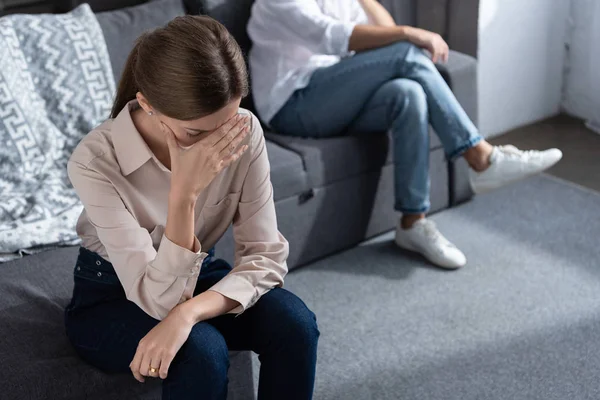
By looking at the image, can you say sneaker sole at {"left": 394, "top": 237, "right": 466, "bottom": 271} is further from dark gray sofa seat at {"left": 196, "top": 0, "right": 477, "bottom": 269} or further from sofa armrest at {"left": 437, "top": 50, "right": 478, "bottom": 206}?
sofa armrest at {"left": 437, "top": 50, "right": 478, "bottom": 206}

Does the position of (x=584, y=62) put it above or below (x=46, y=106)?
below

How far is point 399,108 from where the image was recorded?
2404mm

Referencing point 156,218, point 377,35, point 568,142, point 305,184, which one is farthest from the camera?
point 568,142

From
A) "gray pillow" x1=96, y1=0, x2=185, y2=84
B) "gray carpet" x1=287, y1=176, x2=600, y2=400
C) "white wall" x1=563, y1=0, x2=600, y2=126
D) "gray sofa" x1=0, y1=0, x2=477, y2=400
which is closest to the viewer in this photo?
"gray sofa" x1=0, y1=0, x2=477, y2=400

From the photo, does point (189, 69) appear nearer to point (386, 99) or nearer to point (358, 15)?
point (386, 99)

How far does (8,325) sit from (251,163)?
0.59 meters

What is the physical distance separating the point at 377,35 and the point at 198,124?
121cm

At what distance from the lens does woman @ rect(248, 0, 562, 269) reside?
7.96 feet

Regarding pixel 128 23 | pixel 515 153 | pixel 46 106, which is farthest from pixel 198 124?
pixel 515 153

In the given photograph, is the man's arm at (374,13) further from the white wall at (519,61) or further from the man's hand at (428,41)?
the white wall at (519,61)

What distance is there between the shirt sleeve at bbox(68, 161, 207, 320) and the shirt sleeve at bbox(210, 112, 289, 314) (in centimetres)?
11

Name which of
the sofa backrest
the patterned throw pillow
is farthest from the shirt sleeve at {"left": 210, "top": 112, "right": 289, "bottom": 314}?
the sofa backrest

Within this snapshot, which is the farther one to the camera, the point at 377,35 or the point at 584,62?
the point at 584,62

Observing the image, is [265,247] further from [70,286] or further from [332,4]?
[332,4]
